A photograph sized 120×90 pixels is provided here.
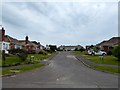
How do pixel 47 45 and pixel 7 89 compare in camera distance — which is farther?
pixel 47 45

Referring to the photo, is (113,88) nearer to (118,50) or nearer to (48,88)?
(48,88)

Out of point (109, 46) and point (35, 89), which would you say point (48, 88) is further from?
point (109, 46)

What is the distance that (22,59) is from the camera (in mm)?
35031

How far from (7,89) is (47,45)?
122714 mm

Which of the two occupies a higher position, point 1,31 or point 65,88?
point 1,31

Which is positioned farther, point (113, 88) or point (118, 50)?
point (118, 50)

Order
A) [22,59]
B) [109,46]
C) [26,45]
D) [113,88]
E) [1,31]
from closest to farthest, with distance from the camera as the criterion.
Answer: [113,88] → [22,59] → [1,31] → [109,46] → [26,45]

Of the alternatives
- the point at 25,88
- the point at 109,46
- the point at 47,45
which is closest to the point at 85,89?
the point at 25,88

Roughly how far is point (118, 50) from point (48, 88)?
87.0 feet

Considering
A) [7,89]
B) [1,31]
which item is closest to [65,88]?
[7,89]

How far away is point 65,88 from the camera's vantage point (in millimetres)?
12336

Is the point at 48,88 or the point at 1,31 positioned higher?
the point at 1,31

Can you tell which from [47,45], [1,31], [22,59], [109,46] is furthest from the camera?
[47,45]

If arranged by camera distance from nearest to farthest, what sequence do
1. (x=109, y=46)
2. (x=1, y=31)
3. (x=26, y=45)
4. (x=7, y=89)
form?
(x=7, y=89)
(x=1, y=31)
(x=109, y=46)
(x=26, y=45)
